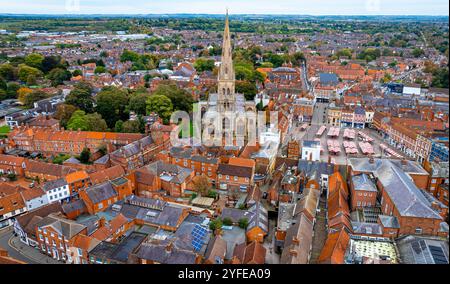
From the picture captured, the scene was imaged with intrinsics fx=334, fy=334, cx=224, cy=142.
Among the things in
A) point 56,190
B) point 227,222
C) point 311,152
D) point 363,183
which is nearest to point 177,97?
point 311,152

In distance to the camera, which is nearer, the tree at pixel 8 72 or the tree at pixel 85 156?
the tree at pixel 85 156

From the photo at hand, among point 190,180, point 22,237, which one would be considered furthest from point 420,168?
point 22,237

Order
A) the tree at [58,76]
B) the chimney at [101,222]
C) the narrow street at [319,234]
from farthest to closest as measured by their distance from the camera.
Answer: the tree at [58,76] < the chimney at [101,222] < the narrow street at [319,234]

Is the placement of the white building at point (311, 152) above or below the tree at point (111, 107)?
below

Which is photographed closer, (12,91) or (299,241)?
(299,241)

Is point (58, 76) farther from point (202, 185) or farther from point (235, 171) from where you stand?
point (235, 171)

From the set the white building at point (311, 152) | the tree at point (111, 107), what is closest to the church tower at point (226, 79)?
the white building at point (311, 152)

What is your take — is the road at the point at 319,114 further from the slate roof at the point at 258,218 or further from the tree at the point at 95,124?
the slate roof at the point at 258,218
